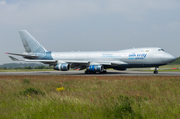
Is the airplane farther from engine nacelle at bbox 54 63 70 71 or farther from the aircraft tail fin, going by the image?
the aircraft tail fin

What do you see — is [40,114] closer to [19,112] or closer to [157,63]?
[19,112]

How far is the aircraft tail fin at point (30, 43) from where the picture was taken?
42.2 m

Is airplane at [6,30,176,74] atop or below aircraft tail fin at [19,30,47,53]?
below

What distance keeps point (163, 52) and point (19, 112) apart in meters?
29.7

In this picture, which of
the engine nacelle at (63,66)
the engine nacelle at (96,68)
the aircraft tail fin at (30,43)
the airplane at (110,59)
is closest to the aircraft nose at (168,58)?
the airplane at (110,59)

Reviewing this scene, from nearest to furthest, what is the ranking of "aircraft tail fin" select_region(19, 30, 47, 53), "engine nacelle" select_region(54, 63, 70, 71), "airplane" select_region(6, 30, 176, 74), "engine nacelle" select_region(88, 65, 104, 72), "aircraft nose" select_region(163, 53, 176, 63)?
"aircraft nose" select_region(163, 53, 176, 63), "airplane" select_region(6, 30, 176, 74), "engine nacelle" select_region(88, 65, 104, 72), "engine nacelle" select_region(54, 63, 70, 71), "aircraft tail fin" select_region(19, 30, 47, 53)

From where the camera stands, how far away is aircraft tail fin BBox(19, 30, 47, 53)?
1662 inches

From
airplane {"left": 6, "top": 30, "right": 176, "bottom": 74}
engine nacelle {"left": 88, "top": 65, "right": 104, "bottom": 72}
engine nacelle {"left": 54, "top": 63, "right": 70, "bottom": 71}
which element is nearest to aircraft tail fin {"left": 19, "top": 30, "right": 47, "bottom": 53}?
airplane {"left": 6, "top": 30, "right": 176, "bottom": 74}

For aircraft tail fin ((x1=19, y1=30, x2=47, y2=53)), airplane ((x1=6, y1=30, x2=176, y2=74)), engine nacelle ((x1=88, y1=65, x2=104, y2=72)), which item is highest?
aircraft tail fin ((x1=19, y1=30, x2=47, y2=53))

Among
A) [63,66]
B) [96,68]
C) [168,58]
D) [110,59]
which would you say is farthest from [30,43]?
[168,58]

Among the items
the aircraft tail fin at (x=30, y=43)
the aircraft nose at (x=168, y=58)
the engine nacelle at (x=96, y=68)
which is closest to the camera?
the aircraft nose at (x=168, y=58)

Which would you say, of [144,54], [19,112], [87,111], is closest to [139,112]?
[87,111]

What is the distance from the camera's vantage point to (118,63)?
3356 centimetres

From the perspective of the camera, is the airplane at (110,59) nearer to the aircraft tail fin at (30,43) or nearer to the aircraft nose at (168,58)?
the aircraft nose at (168,58)
